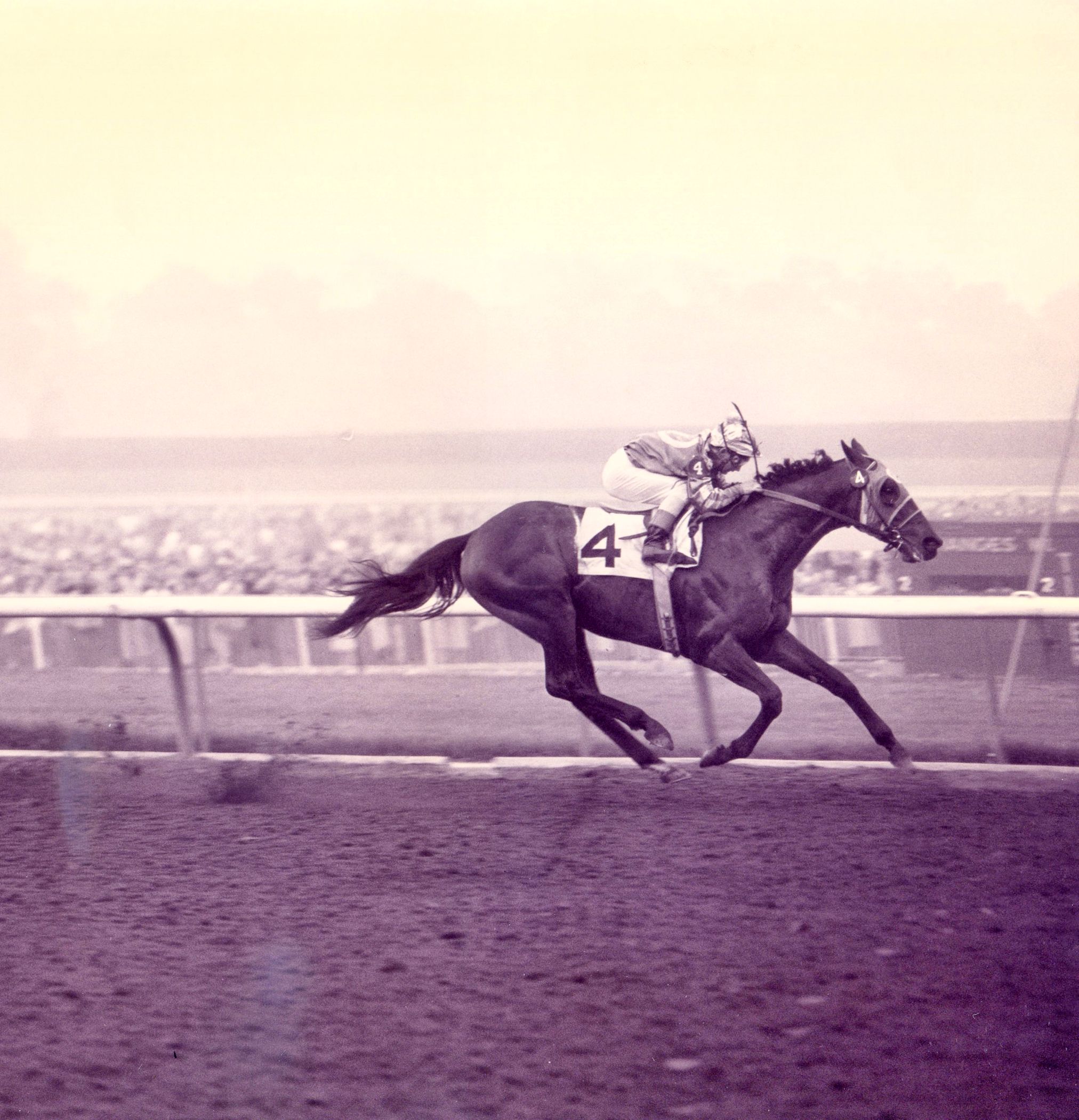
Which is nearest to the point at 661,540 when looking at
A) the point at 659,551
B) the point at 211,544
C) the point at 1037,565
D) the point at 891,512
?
the point at 659,551

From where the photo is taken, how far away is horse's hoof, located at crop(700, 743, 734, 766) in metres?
4.72

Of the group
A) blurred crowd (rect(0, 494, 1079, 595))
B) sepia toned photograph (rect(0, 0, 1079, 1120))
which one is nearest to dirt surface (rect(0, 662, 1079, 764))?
sepia toned photograph (rect(0, 0, 1079, 1120))

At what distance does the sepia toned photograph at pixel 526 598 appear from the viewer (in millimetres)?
2582

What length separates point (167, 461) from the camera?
8805 mm

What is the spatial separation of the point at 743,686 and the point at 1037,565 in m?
1.96

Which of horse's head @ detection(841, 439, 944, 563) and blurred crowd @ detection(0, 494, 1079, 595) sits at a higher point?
horse's head @ detection(841, 439, 944, 563)

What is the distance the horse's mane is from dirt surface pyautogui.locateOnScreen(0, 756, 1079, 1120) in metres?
1.14

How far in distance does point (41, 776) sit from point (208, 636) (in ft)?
2.95

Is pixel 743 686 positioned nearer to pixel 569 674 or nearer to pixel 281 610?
pixel 569 674

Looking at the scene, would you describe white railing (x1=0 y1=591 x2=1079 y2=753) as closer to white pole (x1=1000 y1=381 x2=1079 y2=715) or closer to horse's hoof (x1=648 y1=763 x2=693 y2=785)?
white pole (x1=1000 y1=381 x2=1079 y2=715)

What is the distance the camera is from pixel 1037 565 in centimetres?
584

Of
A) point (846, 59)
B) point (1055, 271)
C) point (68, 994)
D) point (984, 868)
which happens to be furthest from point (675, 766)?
point (846, 59)

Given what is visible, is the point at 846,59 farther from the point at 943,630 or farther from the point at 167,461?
the point at 167,461

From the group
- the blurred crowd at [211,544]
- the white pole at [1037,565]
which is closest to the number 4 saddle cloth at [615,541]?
the white pole at [1037,565]
